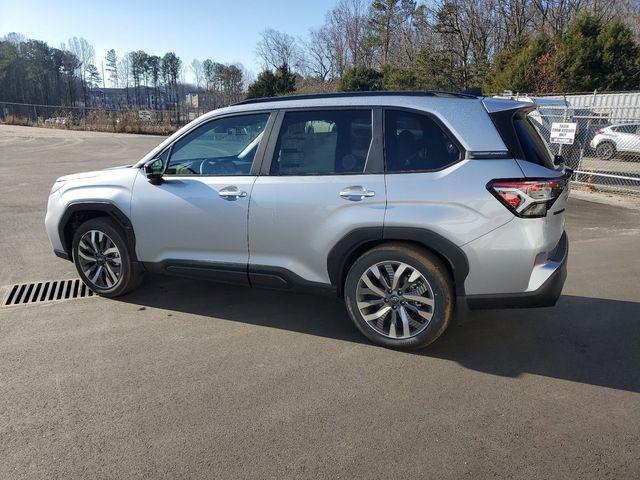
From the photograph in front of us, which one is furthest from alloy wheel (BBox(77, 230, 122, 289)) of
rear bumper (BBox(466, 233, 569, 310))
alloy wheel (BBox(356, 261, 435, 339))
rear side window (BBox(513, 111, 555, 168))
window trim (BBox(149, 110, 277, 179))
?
rear side window (BBox(513, 111, 555, 168))

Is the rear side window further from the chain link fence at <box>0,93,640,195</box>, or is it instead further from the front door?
the chain link fence at <box>0,93,640,195</box>

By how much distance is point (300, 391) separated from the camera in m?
3.23

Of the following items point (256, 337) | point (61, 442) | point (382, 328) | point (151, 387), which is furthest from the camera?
point (256, 337)

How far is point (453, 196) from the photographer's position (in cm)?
339

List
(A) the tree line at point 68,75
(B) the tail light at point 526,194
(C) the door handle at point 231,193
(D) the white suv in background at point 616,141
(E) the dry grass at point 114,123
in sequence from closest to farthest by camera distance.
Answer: (B) the tail light at point 526,194 < (C) the door handle at point 231,193 < (D) the white suv in background at point 616,141 < (E) the dry grass at point 114,123 < (A) the tree line at point 68,75

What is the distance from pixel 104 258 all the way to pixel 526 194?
3761 mm

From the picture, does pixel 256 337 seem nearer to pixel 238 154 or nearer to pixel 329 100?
pixel 238 154

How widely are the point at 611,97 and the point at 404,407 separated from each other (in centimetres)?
2056

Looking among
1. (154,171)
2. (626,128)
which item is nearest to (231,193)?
(154,171)

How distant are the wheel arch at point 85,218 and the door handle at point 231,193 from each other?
1053mm

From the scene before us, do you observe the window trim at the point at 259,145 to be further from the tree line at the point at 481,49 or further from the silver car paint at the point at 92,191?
the tree line at the point at 481,49

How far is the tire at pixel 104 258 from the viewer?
4.61 m

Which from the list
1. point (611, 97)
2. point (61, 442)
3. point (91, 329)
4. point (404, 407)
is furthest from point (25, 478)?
point (611, 97)

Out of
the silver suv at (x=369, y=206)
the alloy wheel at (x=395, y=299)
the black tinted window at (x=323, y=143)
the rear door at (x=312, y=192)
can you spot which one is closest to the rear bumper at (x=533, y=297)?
the silver suv at (x=369, y=206)
